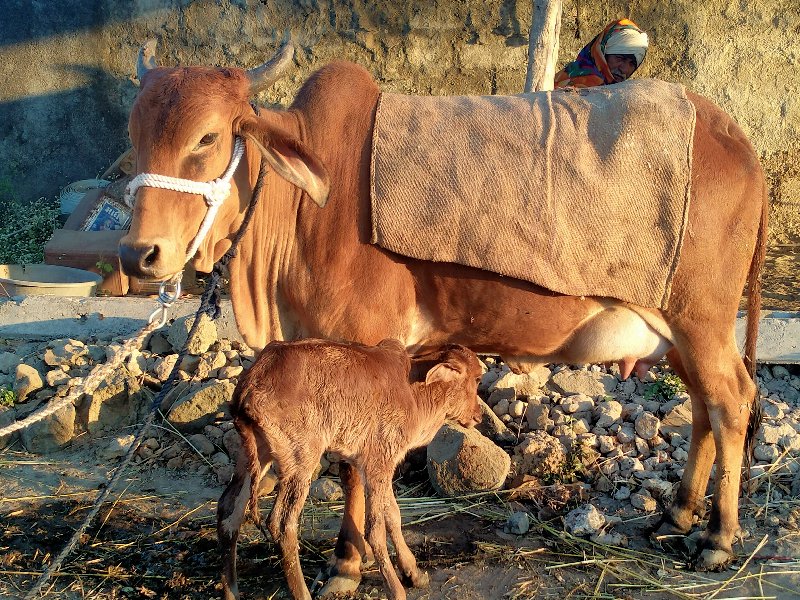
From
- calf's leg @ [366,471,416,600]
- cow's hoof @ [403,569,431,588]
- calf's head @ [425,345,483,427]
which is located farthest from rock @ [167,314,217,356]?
cow's hoof @ [403,569,431,588]

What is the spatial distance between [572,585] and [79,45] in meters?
8.77

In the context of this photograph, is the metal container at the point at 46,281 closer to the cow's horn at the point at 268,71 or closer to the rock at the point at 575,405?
the cow's horn at the point at 268,71

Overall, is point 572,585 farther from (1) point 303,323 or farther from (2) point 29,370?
(2) point 29,370

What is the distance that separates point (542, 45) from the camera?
326 inches

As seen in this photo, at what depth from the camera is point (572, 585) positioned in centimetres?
424

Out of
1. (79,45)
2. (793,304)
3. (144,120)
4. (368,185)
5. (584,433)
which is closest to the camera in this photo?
(144,120)

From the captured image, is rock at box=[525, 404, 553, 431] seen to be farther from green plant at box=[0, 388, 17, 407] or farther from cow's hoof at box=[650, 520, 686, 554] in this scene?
green plant at box=[0, 388, 17, 407]

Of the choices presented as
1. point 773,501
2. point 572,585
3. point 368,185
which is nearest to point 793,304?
point 773,501

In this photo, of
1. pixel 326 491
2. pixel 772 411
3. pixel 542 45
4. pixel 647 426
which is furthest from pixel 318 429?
pixel 542 45

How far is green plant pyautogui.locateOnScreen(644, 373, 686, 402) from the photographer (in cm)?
584

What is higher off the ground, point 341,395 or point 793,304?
point 341,395

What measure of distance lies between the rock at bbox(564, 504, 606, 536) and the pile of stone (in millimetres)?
348

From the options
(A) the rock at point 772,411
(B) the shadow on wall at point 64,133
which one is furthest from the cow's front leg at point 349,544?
(B) the shadow on wall at point 64,133

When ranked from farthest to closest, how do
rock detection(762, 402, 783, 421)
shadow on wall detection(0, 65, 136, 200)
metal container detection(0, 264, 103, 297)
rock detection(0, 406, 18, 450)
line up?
1. shadow on wall detection(0, 65, 136, 200)
2. metal container detection(0, 264, 103, 297)
3. rock detection(0, 406, 18, 450)
4. rock detection(762, 402, 783, 421)
